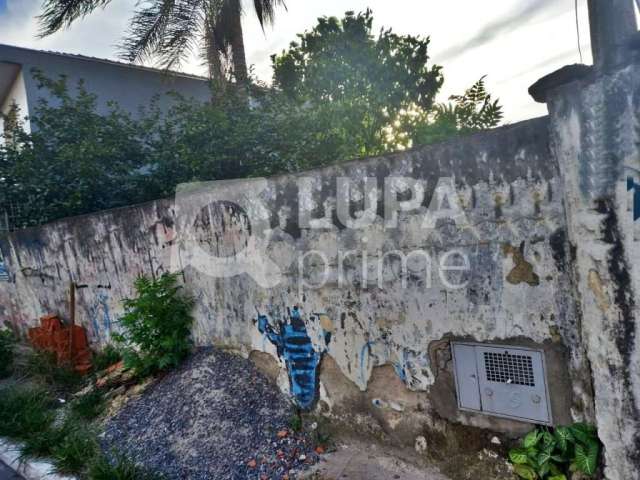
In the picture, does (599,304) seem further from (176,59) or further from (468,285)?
(176,59)

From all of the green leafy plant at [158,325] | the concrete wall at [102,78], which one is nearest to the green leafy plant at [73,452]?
the green leafy plant at [158,325]

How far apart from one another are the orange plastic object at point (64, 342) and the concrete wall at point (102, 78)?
17.0 feet

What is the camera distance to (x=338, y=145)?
6820mm

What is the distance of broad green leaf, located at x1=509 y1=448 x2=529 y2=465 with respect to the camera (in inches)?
92.8

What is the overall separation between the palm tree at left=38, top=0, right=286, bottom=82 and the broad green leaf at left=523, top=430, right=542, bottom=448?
299 inches

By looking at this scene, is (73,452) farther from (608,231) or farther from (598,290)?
(608,231)

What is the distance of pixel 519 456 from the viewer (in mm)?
2375

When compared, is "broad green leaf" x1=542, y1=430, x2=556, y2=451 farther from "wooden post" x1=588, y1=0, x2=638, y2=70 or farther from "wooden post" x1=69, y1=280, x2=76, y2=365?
"wooden post" x1=69, y1=280, x2=76, y2=365

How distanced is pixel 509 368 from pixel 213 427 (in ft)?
7.60

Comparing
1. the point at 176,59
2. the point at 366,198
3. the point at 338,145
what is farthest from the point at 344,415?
the point at 176,59

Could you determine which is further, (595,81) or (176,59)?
(176,59)

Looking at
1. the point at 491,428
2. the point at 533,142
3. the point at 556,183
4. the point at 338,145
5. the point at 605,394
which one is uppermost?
the point at 338,145

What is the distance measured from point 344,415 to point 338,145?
456 centimetres

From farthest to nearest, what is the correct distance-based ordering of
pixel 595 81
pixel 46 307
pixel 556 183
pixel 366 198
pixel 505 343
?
pixel 46 307 < pixel 366 198 < pixel 505 343 < pixel 556 183 < pixel 595 81
